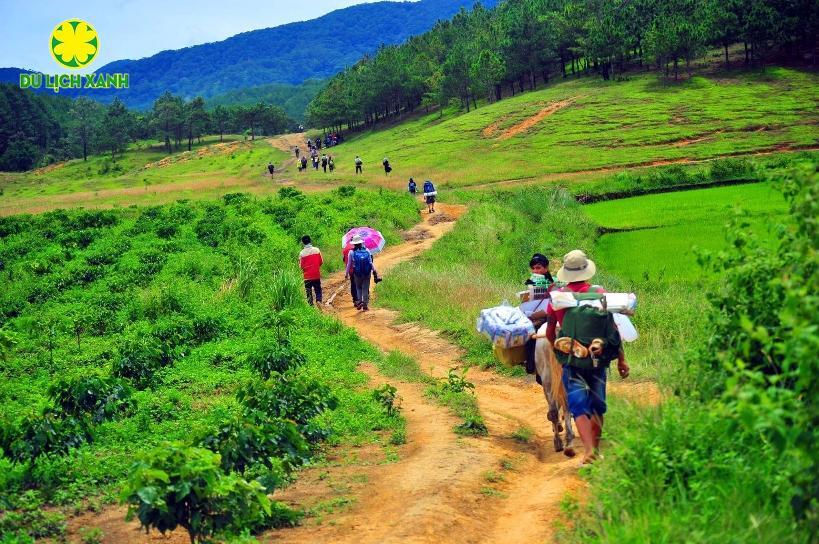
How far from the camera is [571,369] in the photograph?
8.47 meters

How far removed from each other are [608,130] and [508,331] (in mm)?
58051

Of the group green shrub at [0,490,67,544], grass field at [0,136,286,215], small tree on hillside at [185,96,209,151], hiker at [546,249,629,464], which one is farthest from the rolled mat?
small tree on hillside at [185,96,209,151]

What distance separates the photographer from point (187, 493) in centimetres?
631

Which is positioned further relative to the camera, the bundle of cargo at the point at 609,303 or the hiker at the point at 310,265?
the hiker at the point at 310,265

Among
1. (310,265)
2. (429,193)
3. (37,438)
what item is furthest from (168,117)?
(37,438)

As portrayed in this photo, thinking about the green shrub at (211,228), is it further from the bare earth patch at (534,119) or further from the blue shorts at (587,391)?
the bare earth patch at (534,119)

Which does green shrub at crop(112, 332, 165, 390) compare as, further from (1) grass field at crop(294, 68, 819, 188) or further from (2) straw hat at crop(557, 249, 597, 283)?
(1) grass field at crop(294, 68, 819, 188)

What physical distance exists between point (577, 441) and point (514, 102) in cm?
8027

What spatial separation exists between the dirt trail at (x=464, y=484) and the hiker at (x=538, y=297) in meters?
1.06

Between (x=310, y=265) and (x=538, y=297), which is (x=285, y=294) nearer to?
(x=310, y=265)

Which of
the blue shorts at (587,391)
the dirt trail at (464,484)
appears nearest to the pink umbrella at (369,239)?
the dirt trail at (464,484)

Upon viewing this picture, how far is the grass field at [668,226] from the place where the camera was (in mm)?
25547

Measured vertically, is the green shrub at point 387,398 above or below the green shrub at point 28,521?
below

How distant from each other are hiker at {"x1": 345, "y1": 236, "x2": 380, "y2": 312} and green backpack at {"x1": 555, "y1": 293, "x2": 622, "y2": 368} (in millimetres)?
11422
